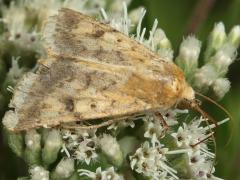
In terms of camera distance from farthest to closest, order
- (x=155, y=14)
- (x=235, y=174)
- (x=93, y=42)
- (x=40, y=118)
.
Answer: (x=155, y=14) < (x=235, y=174) < (x=93, y=42) < (x=40, y=118)

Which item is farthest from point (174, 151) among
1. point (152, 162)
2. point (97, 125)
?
point (97, 125)

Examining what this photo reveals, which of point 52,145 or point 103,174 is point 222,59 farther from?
point 52,145

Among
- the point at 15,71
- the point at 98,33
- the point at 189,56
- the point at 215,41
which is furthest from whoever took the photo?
the point at 215,41

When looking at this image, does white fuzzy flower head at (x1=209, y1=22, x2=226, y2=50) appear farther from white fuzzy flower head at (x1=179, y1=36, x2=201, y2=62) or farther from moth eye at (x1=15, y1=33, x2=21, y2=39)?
moth eye at (x1=15, y1=33, x2=21, y2=39)

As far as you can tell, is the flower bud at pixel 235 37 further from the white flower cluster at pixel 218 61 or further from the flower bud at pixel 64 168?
the flower bud at pixel 64 168

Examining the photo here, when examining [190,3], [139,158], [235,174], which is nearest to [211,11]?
[190,3]

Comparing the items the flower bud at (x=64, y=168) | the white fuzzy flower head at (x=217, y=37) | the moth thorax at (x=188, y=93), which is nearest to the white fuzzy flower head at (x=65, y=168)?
the flower bud at (x=64, y=168)

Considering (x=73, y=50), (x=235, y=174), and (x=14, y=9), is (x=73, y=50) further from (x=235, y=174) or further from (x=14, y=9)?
(x=235, y=174)
